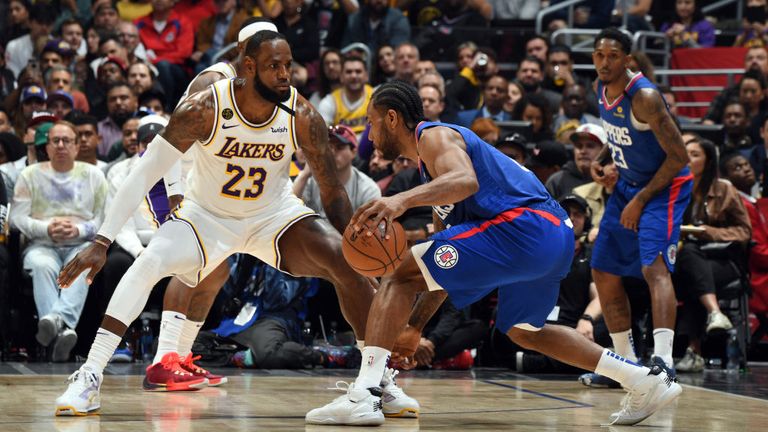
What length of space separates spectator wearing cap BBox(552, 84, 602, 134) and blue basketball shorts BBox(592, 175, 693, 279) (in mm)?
4388

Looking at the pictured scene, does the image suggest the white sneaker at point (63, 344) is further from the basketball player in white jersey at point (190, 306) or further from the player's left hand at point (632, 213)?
the player's left hand at point (632, 213)

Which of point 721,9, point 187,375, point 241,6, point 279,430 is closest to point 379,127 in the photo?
point 279,430

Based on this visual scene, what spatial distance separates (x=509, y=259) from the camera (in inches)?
196

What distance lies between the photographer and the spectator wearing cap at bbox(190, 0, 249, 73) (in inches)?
538

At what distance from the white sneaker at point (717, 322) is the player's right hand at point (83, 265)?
4895 millimetres

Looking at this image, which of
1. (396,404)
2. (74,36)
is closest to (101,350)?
(396,404)

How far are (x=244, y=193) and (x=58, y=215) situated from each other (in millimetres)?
3395

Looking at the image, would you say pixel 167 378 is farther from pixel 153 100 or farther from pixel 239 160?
pixel 153 100

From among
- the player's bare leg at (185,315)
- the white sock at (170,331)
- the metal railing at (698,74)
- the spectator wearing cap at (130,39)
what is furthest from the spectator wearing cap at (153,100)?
the metal railing at (698,74)

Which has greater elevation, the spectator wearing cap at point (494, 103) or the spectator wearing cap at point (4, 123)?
the spectator wearing cap at point (494, 103)

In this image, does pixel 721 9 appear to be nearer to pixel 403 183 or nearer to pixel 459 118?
pixel 459 118

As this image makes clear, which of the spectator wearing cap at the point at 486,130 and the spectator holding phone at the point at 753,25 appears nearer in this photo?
the spectator wearing cap at the point at 486,130

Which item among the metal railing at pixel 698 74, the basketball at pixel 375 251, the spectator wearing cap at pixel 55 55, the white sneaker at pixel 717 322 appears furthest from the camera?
the metal railing at pixel 698 74

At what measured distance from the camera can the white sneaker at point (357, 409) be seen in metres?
4.89
